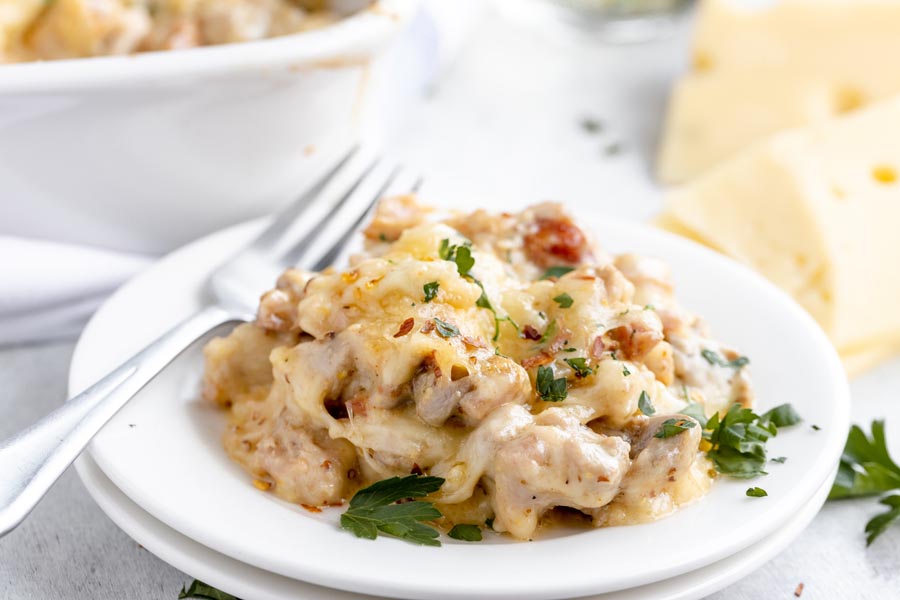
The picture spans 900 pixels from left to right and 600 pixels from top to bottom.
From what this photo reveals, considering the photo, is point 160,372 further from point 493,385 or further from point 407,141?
point 407,141

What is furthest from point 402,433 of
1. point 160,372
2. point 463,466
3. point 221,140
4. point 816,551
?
point 221,140

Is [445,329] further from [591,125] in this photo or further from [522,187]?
[591,125]

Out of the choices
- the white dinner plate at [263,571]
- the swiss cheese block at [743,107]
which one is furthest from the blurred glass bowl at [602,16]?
the white dinner plate at [263,571]

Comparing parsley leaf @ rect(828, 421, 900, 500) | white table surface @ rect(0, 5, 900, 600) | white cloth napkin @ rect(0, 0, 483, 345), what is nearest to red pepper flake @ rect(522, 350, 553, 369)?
white table surface @ rect(0, 5, 900, 600)

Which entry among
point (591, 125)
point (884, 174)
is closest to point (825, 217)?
point (884, 174)

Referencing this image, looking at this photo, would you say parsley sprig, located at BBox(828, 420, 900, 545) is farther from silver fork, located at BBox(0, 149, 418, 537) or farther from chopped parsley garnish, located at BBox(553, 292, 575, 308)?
silver fork, located at BBox(0, 149, 418, 537)

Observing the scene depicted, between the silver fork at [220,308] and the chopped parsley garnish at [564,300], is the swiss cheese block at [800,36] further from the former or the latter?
the chopped parsley garnish at [564,300]
